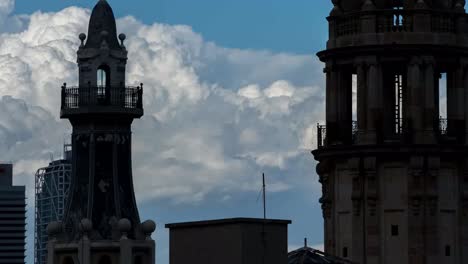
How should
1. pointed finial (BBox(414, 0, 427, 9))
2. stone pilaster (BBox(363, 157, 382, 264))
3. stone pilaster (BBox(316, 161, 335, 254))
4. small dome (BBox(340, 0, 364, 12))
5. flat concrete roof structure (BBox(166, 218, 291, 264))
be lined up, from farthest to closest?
small dome (BBox(340, 0, 364, 12))
stone pilaster (BBox(316, 161, 335, 254))
pointed finial (BBox(414, 0, 427, 9))
stone pilaster (BBox(363, 157, 382, 264))
flat concrete roof structure (BBox(166, 218, 291, 264))

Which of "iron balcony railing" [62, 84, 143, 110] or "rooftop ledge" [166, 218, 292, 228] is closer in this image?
"rooftop ledge" [166, 218, 292, 228]

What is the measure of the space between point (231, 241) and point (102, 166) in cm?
3861

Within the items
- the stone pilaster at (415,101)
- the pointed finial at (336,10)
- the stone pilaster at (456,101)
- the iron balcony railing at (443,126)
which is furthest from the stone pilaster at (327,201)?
the pointed finial at (336,10)

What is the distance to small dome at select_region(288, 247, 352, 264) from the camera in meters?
133

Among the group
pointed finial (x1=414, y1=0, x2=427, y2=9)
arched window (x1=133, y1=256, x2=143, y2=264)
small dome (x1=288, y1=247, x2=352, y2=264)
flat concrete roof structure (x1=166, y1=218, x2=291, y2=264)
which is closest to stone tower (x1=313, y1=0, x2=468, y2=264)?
pointed finial (x1=414, y1=0, x2=427, y2=9)

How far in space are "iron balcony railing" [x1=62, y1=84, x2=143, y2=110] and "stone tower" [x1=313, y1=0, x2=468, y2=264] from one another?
1551cm

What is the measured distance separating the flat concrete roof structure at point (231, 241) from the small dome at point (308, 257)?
317cm

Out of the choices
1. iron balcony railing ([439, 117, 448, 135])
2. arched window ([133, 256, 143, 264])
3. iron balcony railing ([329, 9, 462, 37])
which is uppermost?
iron balcony railing ([329, 9, 462, 37])

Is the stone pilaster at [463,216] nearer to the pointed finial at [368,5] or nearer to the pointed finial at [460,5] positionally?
the pointed finial at [460,5]

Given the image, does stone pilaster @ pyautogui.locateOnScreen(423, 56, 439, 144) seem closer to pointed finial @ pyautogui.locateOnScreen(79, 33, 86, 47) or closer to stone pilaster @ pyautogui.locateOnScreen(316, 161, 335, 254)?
stone pilaster @ pyautogui.locateOnScreen(316, 161, 335, 254)

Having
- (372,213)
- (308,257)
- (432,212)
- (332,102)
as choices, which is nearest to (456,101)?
(432,212)

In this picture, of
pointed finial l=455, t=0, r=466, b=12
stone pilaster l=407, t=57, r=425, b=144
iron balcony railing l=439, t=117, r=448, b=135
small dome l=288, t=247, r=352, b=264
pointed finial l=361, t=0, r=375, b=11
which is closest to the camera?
small dome l=288, t=247, r=352, b=264

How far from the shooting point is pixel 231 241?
127062mm

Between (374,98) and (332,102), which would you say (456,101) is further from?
(332,102)
